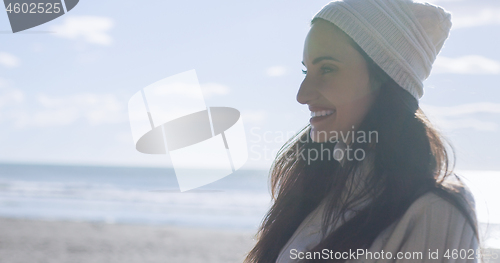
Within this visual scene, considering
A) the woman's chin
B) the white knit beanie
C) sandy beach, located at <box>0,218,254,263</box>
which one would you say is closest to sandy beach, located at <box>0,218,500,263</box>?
sandy beach, located at <box>0,218,254,263</box>

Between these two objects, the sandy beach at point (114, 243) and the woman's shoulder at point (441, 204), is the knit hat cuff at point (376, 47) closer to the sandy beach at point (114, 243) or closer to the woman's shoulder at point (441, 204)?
the woman's shoulder at point (441, 204)

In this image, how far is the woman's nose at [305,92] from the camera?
55.7 inches

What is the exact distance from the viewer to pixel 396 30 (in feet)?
4.64

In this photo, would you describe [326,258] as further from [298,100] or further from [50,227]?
[50,227]

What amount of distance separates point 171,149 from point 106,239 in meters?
4.13

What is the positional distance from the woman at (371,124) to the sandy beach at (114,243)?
17.4ft

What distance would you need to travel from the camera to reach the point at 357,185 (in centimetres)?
140

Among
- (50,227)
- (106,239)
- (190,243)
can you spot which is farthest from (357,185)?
(50,227)

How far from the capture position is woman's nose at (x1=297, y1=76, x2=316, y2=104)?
1416 mm

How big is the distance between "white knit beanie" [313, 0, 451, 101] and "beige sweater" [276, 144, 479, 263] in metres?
0.45

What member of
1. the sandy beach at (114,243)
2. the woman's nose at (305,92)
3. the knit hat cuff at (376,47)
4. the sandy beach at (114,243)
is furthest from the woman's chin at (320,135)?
the sandy beach at (114,243)

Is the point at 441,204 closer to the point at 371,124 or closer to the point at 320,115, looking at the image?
the point at 371,124

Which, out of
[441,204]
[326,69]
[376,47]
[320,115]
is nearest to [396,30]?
[376,47]

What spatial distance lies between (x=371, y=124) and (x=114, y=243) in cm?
684
